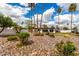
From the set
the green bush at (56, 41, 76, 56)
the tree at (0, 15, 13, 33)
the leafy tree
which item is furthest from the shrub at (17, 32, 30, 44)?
the green bush at (56, 41, 76, 56)

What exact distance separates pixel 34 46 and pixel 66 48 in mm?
426

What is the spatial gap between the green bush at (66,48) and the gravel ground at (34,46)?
56 millimetres

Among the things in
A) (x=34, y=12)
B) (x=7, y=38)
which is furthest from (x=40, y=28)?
(x=7, y=38)

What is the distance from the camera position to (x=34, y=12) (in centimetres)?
381

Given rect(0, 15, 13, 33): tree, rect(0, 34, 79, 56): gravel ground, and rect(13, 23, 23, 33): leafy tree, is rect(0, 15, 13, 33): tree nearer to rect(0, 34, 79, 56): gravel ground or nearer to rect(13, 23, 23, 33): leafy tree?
rect(13, 23, 23, 33): leafy tree

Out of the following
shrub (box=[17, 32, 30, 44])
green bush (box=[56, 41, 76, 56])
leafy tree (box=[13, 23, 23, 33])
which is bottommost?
green bush (box=[56, 41, 76, 56])

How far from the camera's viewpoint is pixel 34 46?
3797 mm

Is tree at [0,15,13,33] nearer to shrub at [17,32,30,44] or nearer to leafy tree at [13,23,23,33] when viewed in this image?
leafy tree at [13,23,23,33]

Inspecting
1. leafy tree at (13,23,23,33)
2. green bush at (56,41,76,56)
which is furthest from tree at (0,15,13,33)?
green bush at (56,41,76,56)

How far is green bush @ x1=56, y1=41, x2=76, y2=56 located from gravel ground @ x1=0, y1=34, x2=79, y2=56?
0.06 m

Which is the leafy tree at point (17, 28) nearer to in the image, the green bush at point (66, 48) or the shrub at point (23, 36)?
the shrub at point (23, 36)

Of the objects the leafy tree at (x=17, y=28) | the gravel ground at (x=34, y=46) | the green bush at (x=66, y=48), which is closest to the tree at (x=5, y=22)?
the leafy tree at (x=17, y=28)

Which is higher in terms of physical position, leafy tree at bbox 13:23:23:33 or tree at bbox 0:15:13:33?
tree at bbox 0:15:13:33

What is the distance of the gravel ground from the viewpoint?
12.3ft
